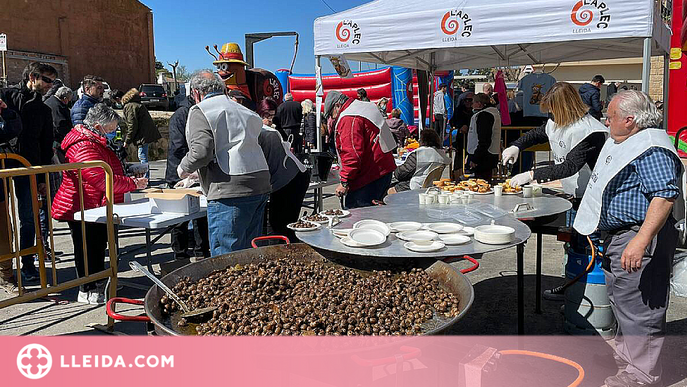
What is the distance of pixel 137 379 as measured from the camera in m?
1.97

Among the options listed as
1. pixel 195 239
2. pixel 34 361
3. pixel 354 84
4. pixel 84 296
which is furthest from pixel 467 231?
pixel 354 84

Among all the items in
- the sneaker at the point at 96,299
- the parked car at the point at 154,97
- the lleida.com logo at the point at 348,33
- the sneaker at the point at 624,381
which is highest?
the parked car at the point at 154,97

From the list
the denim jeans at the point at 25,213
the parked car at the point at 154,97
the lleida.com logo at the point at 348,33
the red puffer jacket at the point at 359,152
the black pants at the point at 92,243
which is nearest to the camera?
the black pants at the point at 92,243

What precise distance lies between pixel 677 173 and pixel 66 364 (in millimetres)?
3092

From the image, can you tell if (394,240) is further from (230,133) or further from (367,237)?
(230,133)

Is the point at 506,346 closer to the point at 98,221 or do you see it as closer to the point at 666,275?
the point at 666,275

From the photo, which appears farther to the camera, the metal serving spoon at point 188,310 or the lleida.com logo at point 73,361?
the metal serving spoon at point 188,310

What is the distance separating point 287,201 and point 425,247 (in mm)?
2686

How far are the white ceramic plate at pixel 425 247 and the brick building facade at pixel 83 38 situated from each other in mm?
30865

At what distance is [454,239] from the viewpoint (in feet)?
9.07

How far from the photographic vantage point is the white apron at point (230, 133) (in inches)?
138

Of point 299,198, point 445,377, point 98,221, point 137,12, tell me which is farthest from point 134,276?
point 137,12

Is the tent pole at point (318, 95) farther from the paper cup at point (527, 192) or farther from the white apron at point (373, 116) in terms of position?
the paper cup at point (527, 192)

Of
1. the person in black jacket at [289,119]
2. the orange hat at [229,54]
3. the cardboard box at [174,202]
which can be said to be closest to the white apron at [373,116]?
the cardboard box at [174,202]
